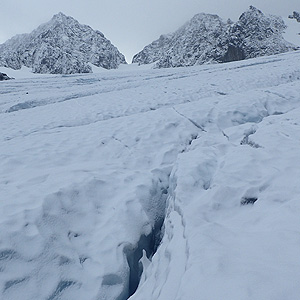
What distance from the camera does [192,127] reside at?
6.12 metres

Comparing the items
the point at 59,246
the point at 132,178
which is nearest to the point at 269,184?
the point at 132,178

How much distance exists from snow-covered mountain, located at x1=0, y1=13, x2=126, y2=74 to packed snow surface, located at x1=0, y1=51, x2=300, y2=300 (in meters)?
62.1

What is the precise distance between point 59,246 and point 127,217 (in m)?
0.89

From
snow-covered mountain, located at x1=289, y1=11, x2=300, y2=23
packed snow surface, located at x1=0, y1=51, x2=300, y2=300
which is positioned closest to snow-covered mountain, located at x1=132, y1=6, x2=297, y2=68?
snow-covered mountain, located at x1=289, y1=11, x2=300, y2=23

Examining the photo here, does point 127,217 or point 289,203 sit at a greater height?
point 289,203

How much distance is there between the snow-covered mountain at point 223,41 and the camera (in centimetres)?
6359

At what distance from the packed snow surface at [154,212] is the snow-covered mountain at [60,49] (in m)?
62.1

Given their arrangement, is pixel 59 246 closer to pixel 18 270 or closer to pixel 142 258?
pixel 18 270

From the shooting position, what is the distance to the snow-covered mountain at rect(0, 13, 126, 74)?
6400cm

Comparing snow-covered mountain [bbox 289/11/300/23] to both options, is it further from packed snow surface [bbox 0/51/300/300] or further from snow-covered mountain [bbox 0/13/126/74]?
packed snow surface [bbox 0/51/300/300]

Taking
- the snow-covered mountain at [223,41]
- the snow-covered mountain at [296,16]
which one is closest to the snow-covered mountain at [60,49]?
the snow-covered mountain at [223,41]

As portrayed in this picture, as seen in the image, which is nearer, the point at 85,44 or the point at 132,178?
the point at 132,178

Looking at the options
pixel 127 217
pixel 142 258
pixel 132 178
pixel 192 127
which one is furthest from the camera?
pixel 192 127

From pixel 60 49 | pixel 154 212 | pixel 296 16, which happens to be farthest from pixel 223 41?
pixel 154 212
